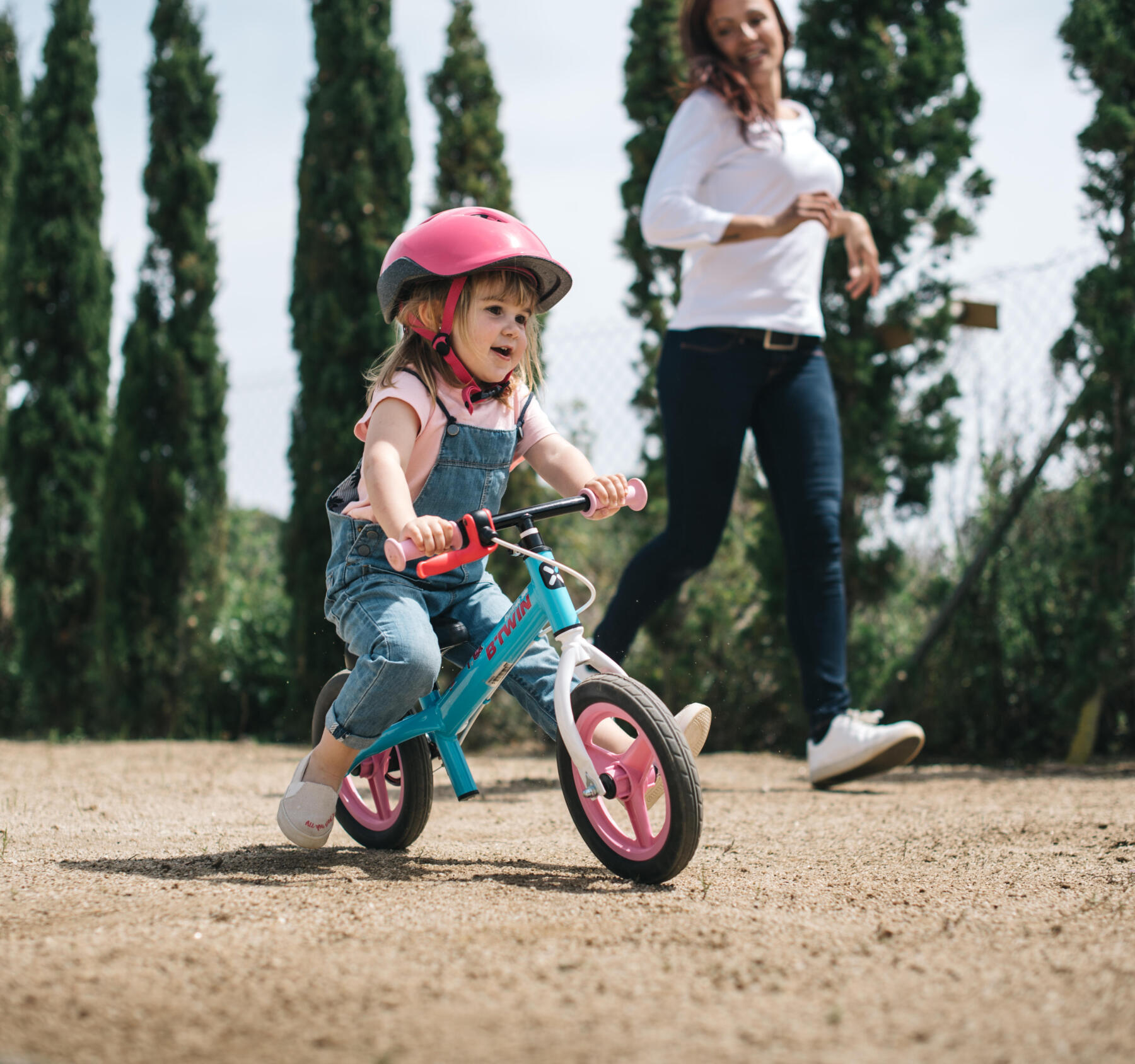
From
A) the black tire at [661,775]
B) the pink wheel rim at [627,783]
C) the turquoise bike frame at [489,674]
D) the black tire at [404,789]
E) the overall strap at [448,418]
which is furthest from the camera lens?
the black tire at [404,789]

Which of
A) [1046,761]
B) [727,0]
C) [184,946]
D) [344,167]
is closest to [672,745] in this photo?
[184,946]

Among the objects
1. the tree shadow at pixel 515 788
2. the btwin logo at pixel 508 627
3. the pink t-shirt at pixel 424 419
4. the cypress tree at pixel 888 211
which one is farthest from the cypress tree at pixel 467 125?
the btwin logo at pixel 508 627

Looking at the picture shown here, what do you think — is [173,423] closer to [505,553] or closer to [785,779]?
[505,553]

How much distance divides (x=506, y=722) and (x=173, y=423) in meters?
2.68

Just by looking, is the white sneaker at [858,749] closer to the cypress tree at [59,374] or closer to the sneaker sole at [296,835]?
the sneaker sole at [296,835]

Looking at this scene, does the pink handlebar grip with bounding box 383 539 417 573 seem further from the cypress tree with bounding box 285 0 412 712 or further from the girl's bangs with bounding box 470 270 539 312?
the cypress tree with bounding box 285 0 412 712

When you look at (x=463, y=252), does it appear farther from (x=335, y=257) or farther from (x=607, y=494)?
(x=335, y=257)

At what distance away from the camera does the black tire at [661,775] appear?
2.02 metres

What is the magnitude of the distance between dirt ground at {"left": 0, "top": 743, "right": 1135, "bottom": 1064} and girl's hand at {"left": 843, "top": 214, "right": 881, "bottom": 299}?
5.65ft

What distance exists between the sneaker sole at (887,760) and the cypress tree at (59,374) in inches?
200

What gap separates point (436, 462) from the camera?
248 centimetres

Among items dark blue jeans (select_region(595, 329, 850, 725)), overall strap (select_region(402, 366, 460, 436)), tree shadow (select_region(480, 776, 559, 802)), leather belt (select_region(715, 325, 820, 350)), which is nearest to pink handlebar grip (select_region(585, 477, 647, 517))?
overall strap (select_region(402, 366, 460, 436))

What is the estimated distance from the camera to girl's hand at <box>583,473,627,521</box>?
2.31m

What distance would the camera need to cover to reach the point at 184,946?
167 cm
